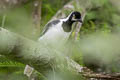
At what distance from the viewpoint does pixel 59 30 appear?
5.95 metres

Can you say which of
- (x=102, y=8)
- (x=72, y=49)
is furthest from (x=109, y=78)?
(x=102, y=8)

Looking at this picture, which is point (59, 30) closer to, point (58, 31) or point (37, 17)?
point (58, 31)

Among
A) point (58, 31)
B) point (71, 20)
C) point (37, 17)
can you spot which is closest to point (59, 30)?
point (58, 31)

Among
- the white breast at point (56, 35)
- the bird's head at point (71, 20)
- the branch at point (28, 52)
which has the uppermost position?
the bird's head at point (71, 20)

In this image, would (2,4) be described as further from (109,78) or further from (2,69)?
(109,78)

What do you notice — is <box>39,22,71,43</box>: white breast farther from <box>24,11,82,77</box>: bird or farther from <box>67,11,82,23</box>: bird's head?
<box>67,11,82,23</box>: bird's head

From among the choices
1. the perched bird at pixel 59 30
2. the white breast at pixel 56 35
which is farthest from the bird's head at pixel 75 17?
the white breast at pixel 56 35

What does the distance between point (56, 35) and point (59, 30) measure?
0.31 feet

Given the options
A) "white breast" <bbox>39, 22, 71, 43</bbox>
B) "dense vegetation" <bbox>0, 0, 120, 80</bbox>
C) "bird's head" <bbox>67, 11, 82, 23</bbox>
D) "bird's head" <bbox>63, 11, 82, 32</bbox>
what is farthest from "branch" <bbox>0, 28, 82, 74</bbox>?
"bird's head" <bbox>67, 11, 82, 23</bbox>

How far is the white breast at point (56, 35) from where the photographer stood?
233 inches

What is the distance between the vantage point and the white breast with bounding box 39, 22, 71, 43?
5926 millimetres

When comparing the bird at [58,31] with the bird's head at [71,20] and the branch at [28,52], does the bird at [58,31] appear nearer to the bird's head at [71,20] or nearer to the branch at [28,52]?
the bird's head at [71,20]

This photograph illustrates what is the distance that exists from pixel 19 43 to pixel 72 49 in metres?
2.34

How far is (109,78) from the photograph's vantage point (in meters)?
4.18
